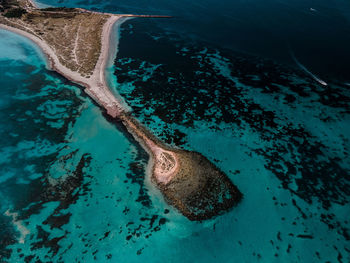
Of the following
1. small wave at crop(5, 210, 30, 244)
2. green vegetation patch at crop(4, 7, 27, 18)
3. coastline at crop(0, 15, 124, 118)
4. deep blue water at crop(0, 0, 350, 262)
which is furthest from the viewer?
green vegetation patch at crop(4, 7, 27, 18)

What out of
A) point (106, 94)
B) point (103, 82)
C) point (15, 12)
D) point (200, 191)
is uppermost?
point (15, 12)

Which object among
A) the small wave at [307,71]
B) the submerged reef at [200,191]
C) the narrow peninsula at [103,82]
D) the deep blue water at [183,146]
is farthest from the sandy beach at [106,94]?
the small wave at [307,71]

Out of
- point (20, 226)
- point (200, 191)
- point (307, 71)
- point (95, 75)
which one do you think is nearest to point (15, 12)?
point (95, 75)

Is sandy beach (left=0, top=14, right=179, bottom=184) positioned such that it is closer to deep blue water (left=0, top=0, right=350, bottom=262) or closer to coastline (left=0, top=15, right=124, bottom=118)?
coastline (left=0, top=15, right=124, bottom=118)

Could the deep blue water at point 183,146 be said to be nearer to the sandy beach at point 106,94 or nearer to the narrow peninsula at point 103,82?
the narrow peninsula at point 103,82

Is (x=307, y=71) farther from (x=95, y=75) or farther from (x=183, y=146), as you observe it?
(x=95, y=75)

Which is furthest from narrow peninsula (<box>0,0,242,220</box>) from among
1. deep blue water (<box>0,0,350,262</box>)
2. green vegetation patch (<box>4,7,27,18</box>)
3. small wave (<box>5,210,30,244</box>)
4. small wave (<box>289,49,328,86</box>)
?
small wave (<box>289,49,328,86</box>)
